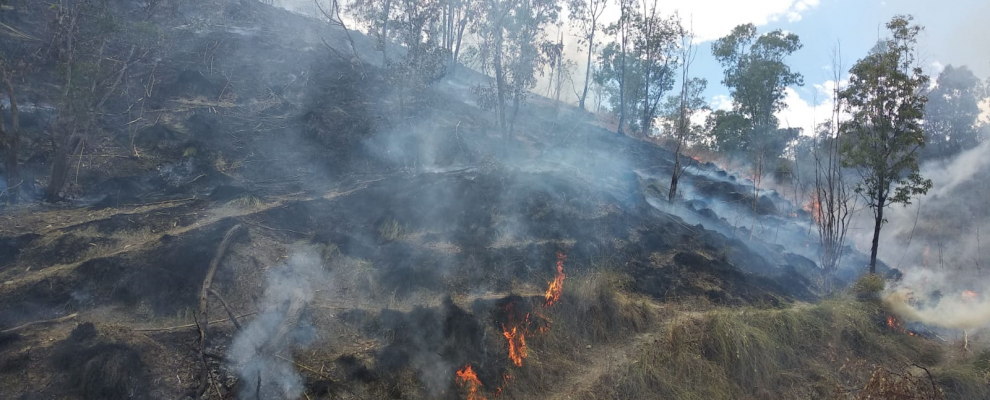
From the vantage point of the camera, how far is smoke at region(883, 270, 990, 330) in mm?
10023

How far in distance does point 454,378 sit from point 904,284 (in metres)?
11.1

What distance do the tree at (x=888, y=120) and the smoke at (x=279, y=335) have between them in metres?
12.4

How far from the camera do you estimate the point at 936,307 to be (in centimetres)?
1035

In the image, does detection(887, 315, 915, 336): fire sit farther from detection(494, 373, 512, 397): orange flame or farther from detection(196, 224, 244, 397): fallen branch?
detection(196, 224, 244, 397): fallen branch

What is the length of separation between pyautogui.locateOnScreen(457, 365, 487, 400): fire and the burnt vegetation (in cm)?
3

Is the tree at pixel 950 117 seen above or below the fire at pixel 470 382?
above

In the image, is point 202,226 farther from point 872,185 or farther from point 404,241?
point 872,185

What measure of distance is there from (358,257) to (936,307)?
1229 centimetres

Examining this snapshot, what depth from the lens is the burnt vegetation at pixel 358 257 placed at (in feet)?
23.4

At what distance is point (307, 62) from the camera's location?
19.1 meters

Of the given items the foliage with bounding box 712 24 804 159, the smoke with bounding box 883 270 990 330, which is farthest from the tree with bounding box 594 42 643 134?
the smoke with bounding box 883 270 990 330

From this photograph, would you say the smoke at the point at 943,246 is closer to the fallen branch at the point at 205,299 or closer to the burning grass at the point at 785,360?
the burning grass at the point at 785,360

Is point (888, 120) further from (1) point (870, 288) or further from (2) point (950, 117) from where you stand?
(2) point (950, 117)

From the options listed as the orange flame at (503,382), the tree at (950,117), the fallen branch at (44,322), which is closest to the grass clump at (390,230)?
the orange flame at (503,382)
